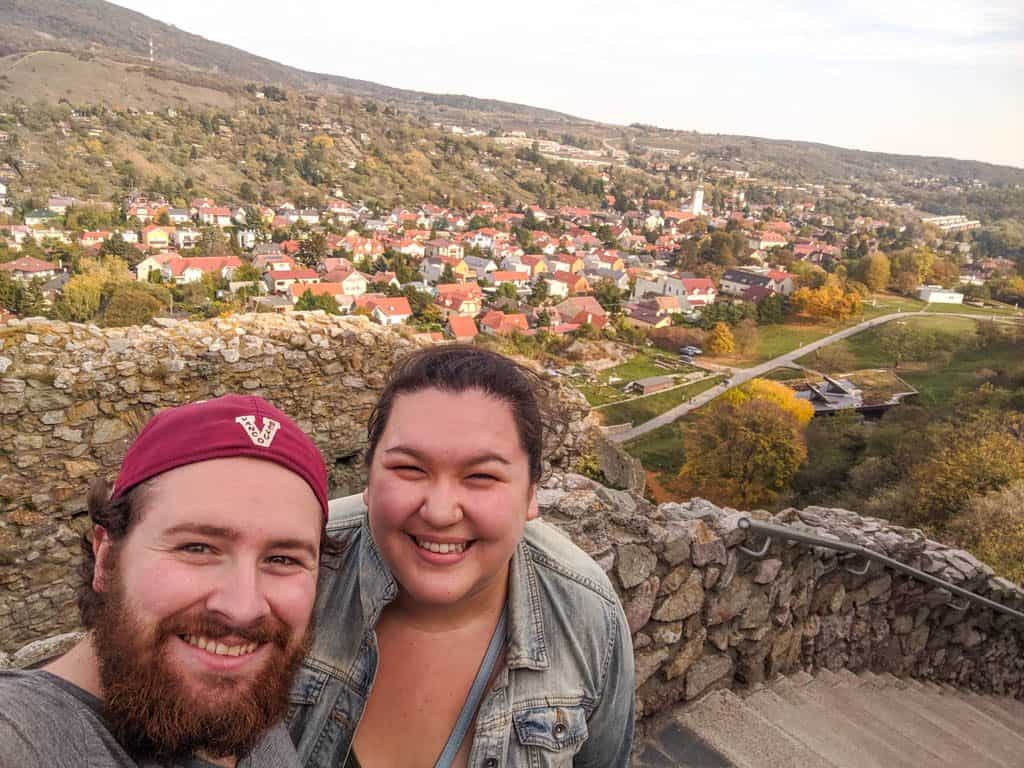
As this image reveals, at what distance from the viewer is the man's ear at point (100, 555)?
45.6 inches

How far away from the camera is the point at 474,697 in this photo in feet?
4.80

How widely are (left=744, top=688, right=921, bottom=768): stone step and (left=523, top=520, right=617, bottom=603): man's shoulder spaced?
236 centimetres

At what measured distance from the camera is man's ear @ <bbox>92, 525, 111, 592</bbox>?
3.80ft

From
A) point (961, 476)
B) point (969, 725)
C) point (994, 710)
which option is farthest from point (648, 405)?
point (969, 725)

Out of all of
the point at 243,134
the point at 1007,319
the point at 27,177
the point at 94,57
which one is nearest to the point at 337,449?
the point at 1007,319

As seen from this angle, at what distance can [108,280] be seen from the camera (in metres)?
36.1

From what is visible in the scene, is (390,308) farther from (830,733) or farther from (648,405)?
(830,733)

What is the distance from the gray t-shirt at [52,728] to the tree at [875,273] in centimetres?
7234

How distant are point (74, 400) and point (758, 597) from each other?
5.04 metres

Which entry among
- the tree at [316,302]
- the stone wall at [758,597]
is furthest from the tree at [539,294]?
the stone wall at [758,597]

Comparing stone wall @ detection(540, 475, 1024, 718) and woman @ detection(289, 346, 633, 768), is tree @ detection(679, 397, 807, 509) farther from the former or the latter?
woman @ detection(289, 346, 633, 768)

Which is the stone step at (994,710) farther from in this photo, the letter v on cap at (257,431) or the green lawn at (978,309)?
the green lawn at (978,309)

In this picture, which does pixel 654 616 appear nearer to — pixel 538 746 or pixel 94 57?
pixel 538 746

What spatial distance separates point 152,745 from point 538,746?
81cm
